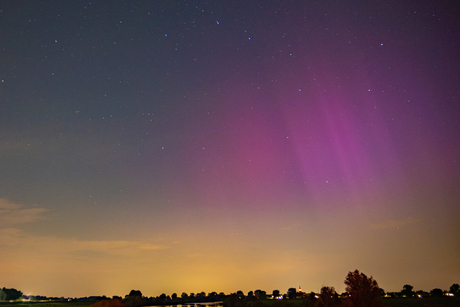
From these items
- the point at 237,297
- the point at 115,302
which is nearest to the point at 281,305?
the point at 115,302

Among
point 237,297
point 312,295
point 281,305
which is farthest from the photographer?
point 237,297

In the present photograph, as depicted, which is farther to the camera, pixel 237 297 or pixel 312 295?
pixel 237 297

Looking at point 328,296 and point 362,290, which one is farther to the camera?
point 328,296

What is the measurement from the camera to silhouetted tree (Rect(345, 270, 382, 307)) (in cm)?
3838

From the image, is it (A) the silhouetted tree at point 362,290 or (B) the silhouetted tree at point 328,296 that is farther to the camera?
(B) the silhouetted tree at point 328,296

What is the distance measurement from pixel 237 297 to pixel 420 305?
8514 centimetres

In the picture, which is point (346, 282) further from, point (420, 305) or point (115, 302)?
point (115, 302)

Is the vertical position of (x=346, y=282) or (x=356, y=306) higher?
(x=346, y=282)

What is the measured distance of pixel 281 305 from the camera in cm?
10556

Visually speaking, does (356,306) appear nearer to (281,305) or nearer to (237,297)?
(281,305)

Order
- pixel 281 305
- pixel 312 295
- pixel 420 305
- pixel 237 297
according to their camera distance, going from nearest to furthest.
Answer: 1. pixel 312 295
2. pixel 420 305
3. pixel 281 305
4. pixel 237 297

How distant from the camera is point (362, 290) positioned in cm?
3838

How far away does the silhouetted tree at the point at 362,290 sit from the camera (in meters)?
38.4

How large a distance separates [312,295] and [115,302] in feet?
194
